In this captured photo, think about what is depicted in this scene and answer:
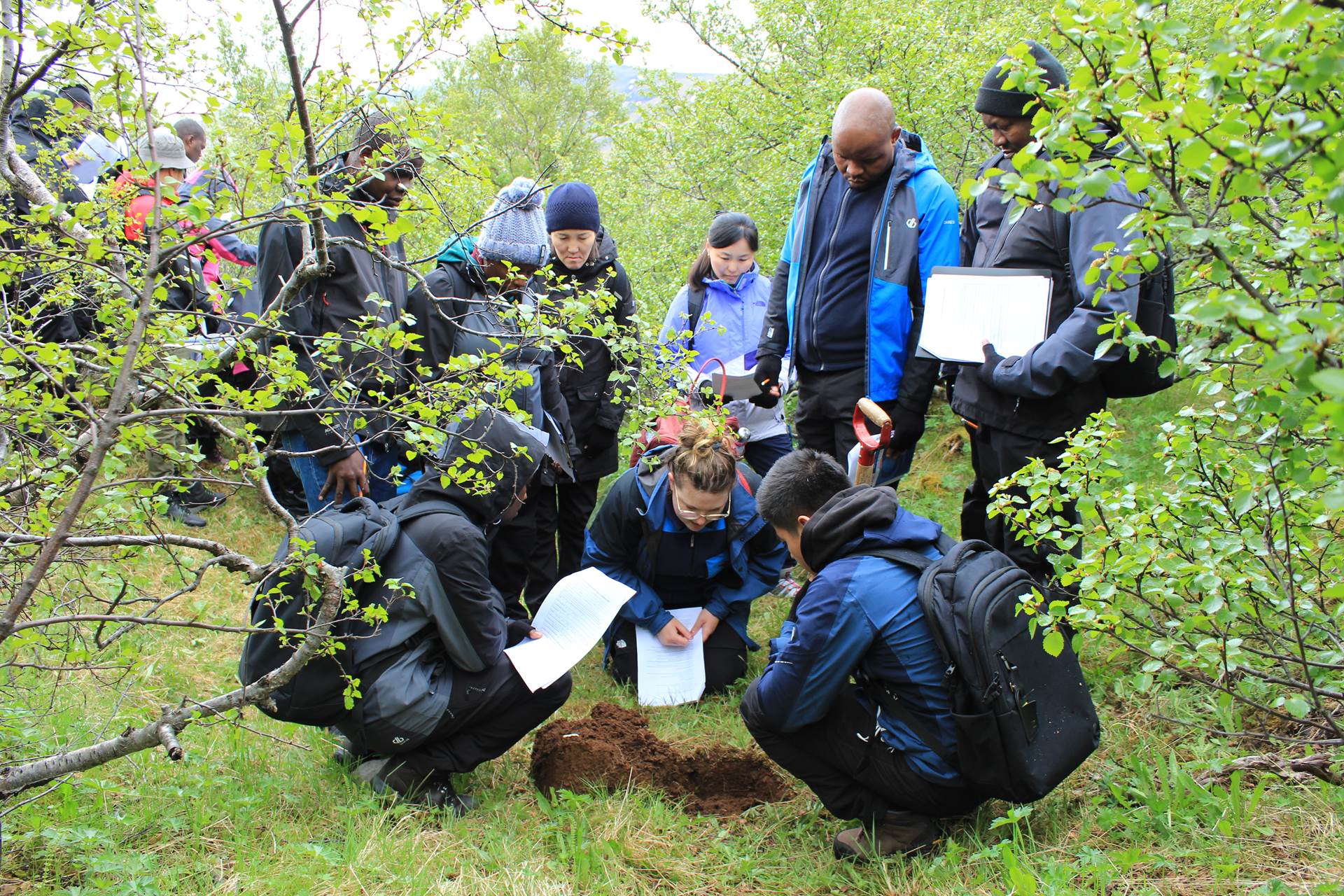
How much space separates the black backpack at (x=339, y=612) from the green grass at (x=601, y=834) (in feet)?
0.59

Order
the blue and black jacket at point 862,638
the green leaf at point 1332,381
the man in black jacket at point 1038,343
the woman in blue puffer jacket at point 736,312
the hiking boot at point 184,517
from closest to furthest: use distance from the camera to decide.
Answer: the green leaf at point 1332,381 < the blue and black jacket at point 862,638 < the man in black jacket at point 1038,343 < the woman in blue puffer jacket at point 736,312 < the hiking boot at point 184,517

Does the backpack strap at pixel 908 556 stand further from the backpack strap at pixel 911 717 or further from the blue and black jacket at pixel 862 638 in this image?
the backpack strap at pixel 911 717

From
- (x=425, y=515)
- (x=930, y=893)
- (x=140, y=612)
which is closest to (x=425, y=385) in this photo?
(x=425, y=515)

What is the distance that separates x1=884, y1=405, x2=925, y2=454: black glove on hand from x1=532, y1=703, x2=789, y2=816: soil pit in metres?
A: 1.37

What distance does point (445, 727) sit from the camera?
10.6 feet

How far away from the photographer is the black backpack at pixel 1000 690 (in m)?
2.71

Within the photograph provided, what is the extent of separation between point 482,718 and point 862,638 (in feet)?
4.43

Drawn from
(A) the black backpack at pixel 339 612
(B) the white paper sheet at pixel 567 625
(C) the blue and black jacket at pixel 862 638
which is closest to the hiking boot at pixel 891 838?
(C) the blue and black jacket at pixel 862 638

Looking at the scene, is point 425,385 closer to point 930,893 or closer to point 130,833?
point 130,833

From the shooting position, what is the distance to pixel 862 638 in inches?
113

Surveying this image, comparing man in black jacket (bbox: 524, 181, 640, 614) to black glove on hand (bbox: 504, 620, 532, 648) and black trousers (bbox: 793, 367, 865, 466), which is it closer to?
black trousers (bbox: 793, 367, 865, 466)

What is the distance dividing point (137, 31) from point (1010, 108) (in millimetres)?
2763

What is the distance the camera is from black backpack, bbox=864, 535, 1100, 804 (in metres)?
2.71

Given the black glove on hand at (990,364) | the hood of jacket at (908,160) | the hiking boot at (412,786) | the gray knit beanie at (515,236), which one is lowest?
the hiking boot at (412,786)
